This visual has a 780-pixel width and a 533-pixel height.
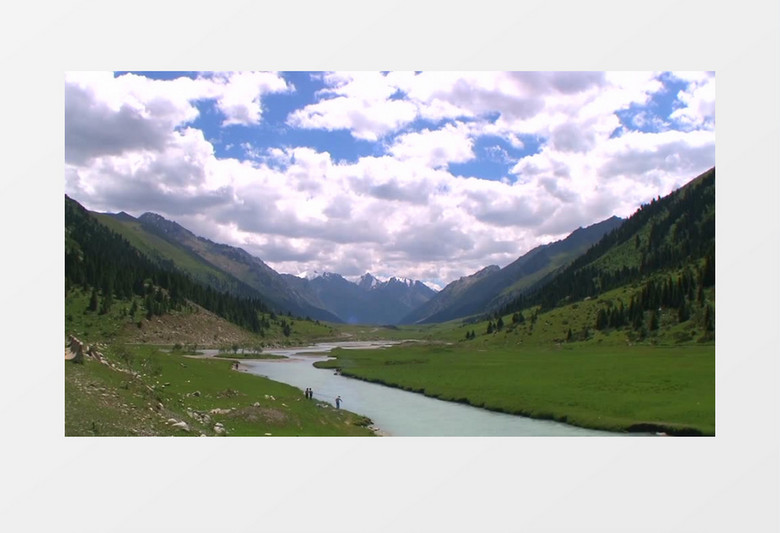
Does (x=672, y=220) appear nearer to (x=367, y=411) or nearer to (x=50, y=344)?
(x=367, y=411)

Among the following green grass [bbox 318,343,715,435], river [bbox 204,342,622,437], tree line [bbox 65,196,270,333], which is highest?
tree line [bbox 65,196,270,333]

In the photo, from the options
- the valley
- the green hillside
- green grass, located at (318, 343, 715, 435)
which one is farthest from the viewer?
the green hillside

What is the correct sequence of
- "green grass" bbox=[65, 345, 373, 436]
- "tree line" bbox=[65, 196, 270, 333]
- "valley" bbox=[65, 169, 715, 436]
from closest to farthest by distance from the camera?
"green grass" bbox=[65, 345, 373, 436]
"valley" bbox=[65, 169, 715, 436]
"tree line" bbox=[65, 196, 270, 333]

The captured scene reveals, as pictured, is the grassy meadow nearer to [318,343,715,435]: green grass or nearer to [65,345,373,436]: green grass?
[318,343,715,435]: green grass

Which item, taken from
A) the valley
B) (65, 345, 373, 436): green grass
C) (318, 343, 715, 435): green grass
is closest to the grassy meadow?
(318, 343, 715, 435): green grass

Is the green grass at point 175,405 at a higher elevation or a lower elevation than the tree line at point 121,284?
lower

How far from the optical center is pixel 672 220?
150m

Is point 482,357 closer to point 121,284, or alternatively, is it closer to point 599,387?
point 599,387

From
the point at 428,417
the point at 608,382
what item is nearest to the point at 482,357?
the point at 608,382

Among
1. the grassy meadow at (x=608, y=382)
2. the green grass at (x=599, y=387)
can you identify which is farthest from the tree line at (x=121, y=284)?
the green grass at (x=599, y=387)

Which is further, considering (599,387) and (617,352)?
(617,352)

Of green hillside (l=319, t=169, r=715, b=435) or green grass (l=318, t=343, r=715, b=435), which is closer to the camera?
green grass (l=318, t=343, r=715, b=435)

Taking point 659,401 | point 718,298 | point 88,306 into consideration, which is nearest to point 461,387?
point 659,401

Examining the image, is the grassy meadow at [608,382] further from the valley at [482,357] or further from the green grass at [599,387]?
the valley at [482,357]
